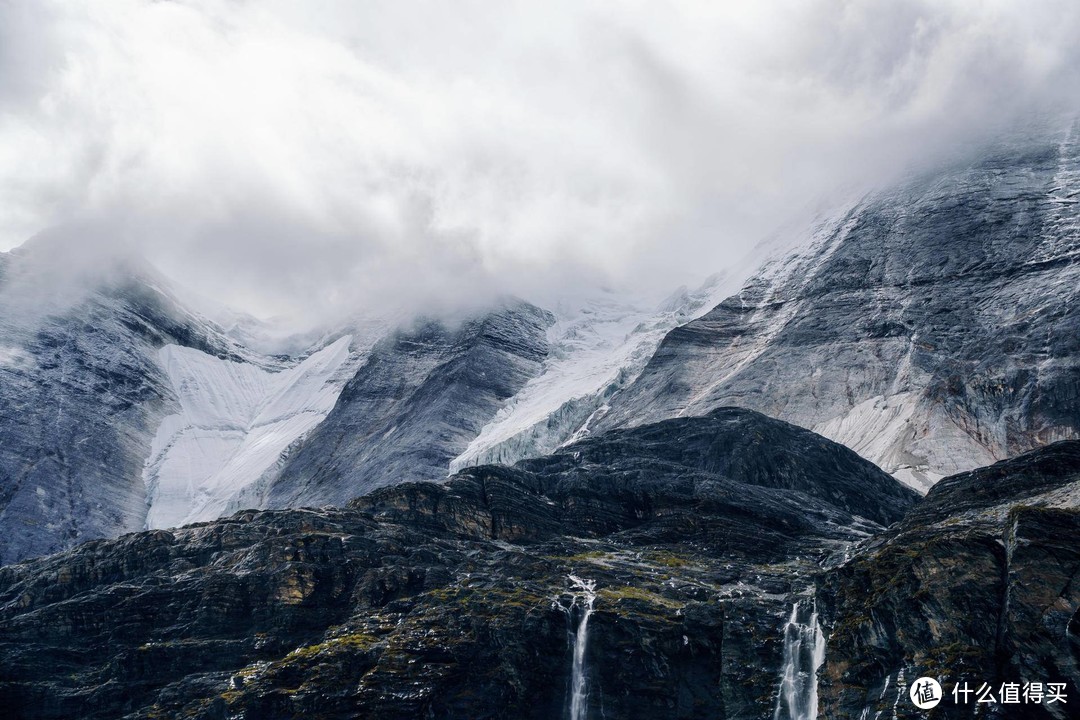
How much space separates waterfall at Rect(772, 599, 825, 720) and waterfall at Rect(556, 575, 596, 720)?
66.8 feet

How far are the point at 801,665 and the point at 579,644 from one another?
78.5ft

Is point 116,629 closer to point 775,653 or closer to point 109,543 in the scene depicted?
point 109,543

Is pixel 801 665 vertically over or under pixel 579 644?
under

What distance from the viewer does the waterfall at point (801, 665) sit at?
10725 cm

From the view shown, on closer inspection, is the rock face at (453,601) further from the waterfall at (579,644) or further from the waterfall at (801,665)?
the waterfall at (801,665)

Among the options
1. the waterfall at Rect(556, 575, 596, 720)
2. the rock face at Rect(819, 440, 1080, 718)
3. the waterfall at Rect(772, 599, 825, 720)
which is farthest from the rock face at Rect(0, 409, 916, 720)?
the rock face at Rect(819, 440, 1080, 718)

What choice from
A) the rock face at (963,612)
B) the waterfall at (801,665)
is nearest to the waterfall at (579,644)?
the waterfall at (801,665)

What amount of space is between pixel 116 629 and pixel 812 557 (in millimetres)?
81508

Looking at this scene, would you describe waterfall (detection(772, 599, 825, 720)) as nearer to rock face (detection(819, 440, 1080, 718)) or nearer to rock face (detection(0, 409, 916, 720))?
rock face (detection(0, 409, 916, 720))

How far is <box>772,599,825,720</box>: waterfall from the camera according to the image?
107250 mm

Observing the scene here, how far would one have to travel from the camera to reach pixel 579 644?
122 m

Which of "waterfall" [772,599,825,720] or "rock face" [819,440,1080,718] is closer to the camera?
"rock face" [819,440,1080,718]

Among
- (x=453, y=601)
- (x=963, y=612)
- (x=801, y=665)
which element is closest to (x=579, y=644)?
(x=453, y=601)

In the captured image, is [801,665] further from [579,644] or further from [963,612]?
[579,644]
